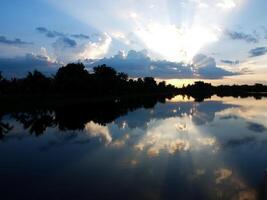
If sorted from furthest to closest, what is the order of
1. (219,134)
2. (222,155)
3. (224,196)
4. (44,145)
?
(219,134) < (44,145) < (222,155) < (224,196)

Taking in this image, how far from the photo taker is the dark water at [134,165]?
15359 millimetres

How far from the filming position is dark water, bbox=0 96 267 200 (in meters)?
15.4

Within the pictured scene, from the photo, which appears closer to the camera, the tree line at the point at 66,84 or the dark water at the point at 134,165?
the dark water at the point at 134,165

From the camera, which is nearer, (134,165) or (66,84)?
(134,165)

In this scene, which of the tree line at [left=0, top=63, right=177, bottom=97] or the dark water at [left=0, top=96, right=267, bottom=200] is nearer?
the dark water at [left=0, top=96, right=267, bottom=200]

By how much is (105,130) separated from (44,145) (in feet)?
34.2

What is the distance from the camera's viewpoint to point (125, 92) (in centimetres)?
16475

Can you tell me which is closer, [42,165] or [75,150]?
[42,165]

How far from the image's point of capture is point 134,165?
67.7 ft

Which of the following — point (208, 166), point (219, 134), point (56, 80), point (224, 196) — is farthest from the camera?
point (56, 80)

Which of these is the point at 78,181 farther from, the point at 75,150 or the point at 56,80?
the point at 56,80

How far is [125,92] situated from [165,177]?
483ft

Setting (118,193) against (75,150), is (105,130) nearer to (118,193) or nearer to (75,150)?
(75,150)

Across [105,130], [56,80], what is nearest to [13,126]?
[105,130]
